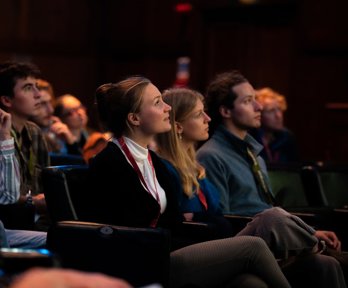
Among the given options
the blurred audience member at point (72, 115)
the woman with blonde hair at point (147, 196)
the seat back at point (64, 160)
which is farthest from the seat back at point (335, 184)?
the blurred audience member at point (72, 115)

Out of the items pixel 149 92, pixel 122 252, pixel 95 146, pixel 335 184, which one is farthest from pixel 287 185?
pixel 122 252

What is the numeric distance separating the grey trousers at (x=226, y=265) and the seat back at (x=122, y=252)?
9.6 inches

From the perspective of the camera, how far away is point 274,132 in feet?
22.7

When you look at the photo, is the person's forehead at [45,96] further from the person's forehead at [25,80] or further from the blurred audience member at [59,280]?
the blurred audience member at [59,280]

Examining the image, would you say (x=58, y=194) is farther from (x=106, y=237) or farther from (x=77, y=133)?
(x=77, y=133)

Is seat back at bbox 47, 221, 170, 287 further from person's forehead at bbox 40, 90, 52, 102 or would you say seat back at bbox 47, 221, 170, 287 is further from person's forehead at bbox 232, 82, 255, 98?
person's forehead at bbox 40, 90, 52, 102

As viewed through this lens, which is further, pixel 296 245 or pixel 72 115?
pixel 72 115

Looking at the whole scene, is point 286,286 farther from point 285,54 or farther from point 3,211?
point 285,54

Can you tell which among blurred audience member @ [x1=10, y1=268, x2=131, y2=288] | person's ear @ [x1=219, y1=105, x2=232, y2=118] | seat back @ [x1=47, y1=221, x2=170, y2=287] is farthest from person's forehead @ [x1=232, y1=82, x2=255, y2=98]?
blurred audience member @ [x1=10, y1=268, x2=131, y2=288]

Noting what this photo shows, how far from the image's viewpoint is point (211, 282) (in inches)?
134

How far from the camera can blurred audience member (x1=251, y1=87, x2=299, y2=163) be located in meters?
6.79

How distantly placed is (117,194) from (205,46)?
6163 millimetres

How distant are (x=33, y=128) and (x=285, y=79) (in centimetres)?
513

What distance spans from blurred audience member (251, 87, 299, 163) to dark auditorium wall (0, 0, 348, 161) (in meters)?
1.91
